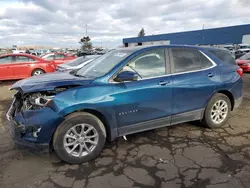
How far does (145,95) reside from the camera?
3.55 m

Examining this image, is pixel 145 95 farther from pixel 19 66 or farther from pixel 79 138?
pixel 19 66

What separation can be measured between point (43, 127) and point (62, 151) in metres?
0.45

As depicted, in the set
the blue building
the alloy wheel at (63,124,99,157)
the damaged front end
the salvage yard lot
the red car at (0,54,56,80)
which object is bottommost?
the salvage yard lot

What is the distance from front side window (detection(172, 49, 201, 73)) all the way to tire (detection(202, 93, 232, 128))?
75cm

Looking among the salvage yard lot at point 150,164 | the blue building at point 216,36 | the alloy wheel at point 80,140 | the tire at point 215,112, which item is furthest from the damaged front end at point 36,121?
the blue building at point 216,36

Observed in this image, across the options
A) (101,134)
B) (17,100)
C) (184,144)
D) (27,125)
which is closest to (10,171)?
(27,125)

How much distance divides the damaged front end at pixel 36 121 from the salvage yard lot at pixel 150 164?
419mm

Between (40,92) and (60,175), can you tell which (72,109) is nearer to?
(40,92)

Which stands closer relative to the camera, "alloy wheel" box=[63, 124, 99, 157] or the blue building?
"alloy wheel" box=[63, 124, 99, 157]

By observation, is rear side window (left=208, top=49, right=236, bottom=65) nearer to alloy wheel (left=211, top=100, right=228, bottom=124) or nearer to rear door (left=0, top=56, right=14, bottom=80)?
alloy wheel (left=211, top=100, right=228, bottom=124)

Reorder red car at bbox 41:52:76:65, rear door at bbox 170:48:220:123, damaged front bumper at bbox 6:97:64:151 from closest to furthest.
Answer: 1. damaged front bumper at bbox 6:97:64:151
2. rear door at bbox 170:48:220:123
3. red car at bbox 41:52:76:65

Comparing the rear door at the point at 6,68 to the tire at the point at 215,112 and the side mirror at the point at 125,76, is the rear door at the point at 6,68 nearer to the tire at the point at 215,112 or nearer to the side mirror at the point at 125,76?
the side mirror at the point at 125,76

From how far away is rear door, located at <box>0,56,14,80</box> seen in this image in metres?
10.6

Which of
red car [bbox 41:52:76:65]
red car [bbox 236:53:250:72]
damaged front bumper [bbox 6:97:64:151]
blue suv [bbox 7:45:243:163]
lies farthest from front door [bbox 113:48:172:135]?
red car [bbox 236:53:250:72]
